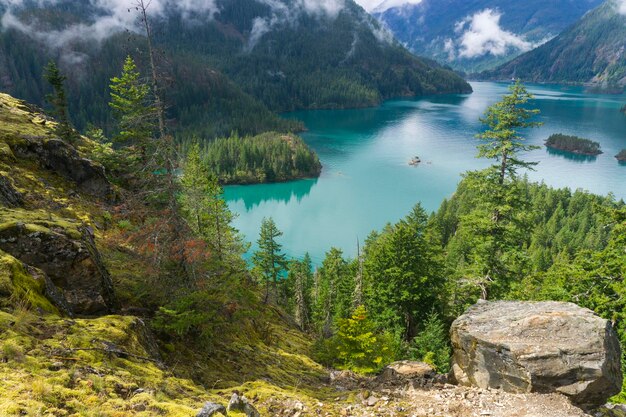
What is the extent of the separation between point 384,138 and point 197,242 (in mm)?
182835

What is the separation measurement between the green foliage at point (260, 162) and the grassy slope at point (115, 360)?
114 meters

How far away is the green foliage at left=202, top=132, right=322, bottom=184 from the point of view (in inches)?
5290

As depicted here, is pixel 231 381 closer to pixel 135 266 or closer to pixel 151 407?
pixel 151 407

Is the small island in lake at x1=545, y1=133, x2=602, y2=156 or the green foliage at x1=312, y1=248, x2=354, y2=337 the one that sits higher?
the small island in lake at x1=545, y1=133, x2=602, y2=156

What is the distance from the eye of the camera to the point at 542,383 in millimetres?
13211

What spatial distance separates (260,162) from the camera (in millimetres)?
139500

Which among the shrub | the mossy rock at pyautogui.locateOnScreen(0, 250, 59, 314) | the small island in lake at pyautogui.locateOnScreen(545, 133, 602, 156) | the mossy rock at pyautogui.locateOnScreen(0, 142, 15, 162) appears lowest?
the small island in lake at pyautogui.locateOnScreen(545, 133, 602, 156)

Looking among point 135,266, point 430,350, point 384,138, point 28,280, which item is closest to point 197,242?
point 28,280

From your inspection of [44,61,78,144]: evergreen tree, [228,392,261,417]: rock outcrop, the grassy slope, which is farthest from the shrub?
[44,61,78,144]: evergreen tree

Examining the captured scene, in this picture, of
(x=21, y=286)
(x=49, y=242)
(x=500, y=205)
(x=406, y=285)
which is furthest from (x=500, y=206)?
(x=21, y=286)

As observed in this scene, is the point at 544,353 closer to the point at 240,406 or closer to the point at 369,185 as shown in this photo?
the point at 240,406

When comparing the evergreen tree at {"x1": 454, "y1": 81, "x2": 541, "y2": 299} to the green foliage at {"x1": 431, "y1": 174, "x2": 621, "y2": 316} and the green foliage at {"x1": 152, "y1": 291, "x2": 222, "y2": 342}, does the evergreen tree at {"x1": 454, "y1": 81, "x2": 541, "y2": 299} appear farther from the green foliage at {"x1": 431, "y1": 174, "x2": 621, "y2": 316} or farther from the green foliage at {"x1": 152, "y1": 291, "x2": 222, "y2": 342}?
the green foliage at {"x1": 152, "y1": 291, "x2": 222, "y2": 342}

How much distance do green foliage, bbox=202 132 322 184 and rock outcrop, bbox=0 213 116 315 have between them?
388 ft

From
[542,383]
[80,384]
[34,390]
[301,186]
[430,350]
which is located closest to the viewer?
[34,390]
